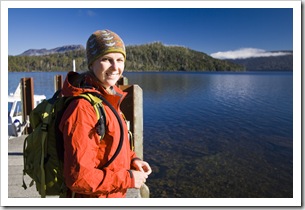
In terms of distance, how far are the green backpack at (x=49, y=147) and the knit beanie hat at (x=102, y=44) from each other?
0.37m

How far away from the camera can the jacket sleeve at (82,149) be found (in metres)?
1.74

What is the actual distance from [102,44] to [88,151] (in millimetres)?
848

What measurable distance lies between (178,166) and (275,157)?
18.4 ft

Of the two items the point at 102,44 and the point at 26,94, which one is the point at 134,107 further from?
the point at 26,94

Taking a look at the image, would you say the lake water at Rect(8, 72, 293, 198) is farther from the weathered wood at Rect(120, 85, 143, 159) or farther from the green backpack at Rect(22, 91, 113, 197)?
the green backpack at Rect(22, 91, 113, 197)

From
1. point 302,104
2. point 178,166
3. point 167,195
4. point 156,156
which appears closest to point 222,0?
point 302,104

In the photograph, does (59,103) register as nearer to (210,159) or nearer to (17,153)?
(17,153)

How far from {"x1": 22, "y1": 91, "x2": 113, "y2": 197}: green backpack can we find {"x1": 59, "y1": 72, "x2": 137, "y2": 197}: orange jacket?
0.07 m

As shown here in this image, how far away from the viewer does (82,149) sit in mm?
1749

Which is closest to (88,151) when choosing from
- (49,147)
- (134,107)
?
(49,147)

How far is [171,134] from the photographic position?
18.0 metres

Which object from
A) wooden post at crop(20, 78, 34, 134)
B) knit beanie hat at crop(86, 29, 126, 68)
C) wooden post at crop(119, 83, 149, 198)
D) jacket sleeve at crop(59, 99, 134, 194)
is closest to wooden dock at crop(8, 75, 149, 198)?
wooden post at crop(119, 83, 149, 198)

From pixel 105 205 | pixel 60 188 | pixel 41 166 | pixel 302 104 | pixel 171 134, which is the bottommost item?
pixel 171 134

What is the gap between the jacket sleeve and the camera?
174 cm
